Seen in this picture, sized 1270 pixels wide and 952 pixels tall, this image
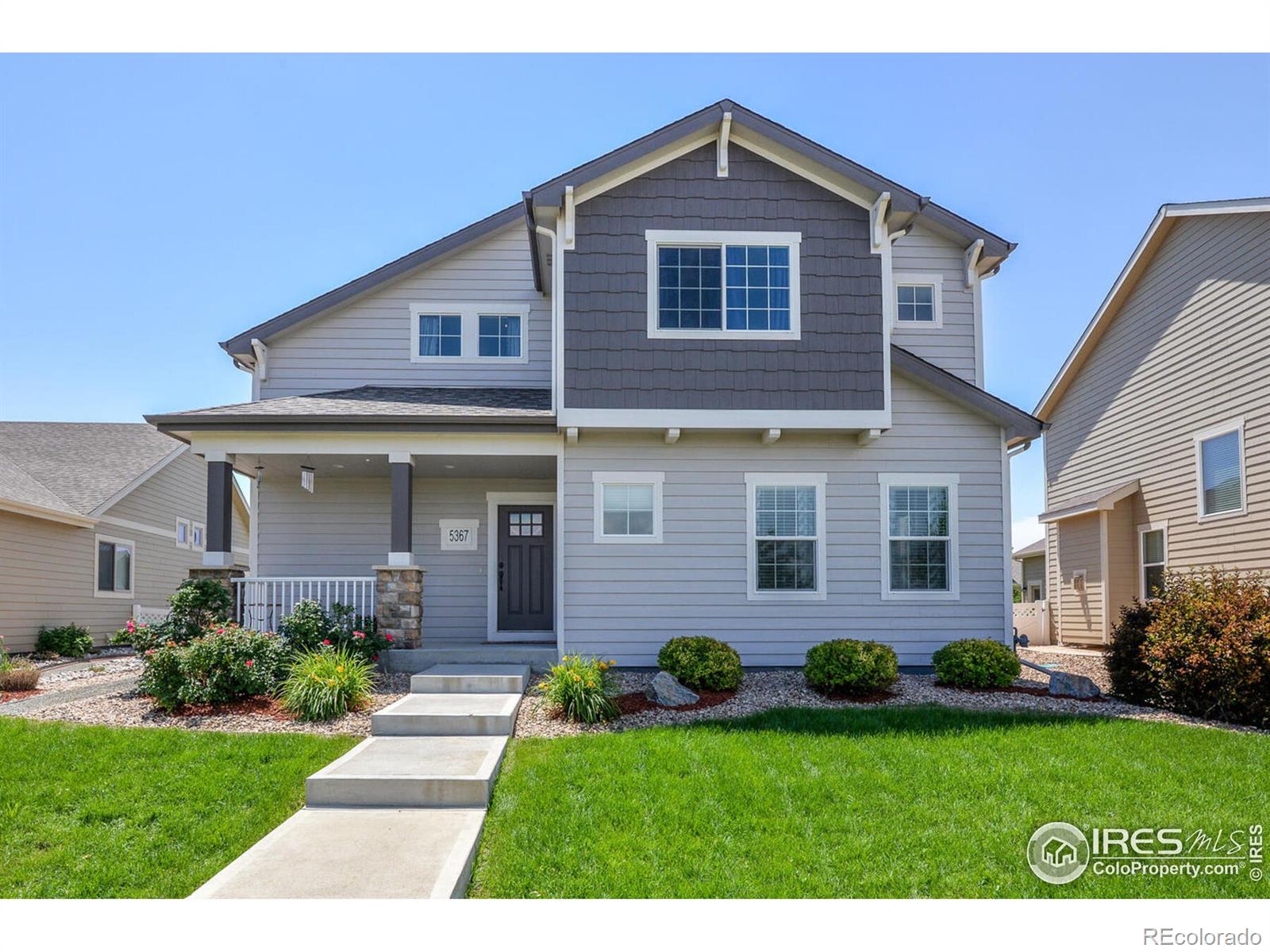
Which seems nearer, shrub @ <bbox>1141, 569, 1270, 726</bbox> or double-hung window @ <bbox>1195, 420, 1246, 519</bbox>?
shrub @ <bbox>1141, 569, 1270, 726</bbox>

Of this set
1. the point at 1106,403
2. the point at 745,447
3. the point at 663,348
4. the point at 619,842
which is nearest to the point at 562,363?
the point at 663,348

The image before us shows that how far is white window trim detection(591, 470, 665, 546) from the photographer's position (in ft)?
36.8

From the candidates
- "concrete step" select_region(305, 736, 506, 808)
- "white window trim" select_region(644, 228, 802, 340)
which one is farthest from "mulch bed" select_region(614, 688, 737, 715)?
"white window trim" select_region(644, 228, 802, 340)

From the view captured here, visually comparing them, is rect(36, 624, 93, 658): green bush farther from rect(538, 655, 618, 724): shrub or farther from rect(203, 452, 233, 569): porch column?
rect(538, 655, 618, 724): shrub

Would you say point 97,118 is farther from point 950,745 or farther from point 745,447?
point 950,745

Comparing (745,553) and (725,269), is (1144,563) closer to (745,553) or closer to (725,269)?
(745,553)

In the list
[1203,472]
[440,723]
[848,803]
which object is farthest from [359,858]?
[1203,472]

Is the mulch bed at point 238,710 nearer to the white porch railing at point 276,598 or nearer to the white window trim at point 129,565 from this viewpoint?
the white porch railing at point 276,598

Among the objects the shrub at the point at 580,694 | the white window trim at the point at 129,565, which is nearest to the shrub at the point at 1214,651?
the shrub at the point at 580,694

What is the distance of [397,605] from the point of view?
1102 cm

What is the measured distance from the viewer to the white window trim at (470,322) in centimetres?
1356

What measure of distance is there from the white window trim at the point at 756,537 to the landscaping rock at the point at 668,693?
2163mm

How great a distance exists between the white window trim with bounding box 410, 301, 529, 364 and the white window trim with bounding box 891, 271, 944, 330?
564 centimetres

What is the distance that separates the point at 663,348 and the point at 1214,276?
29.6ft
